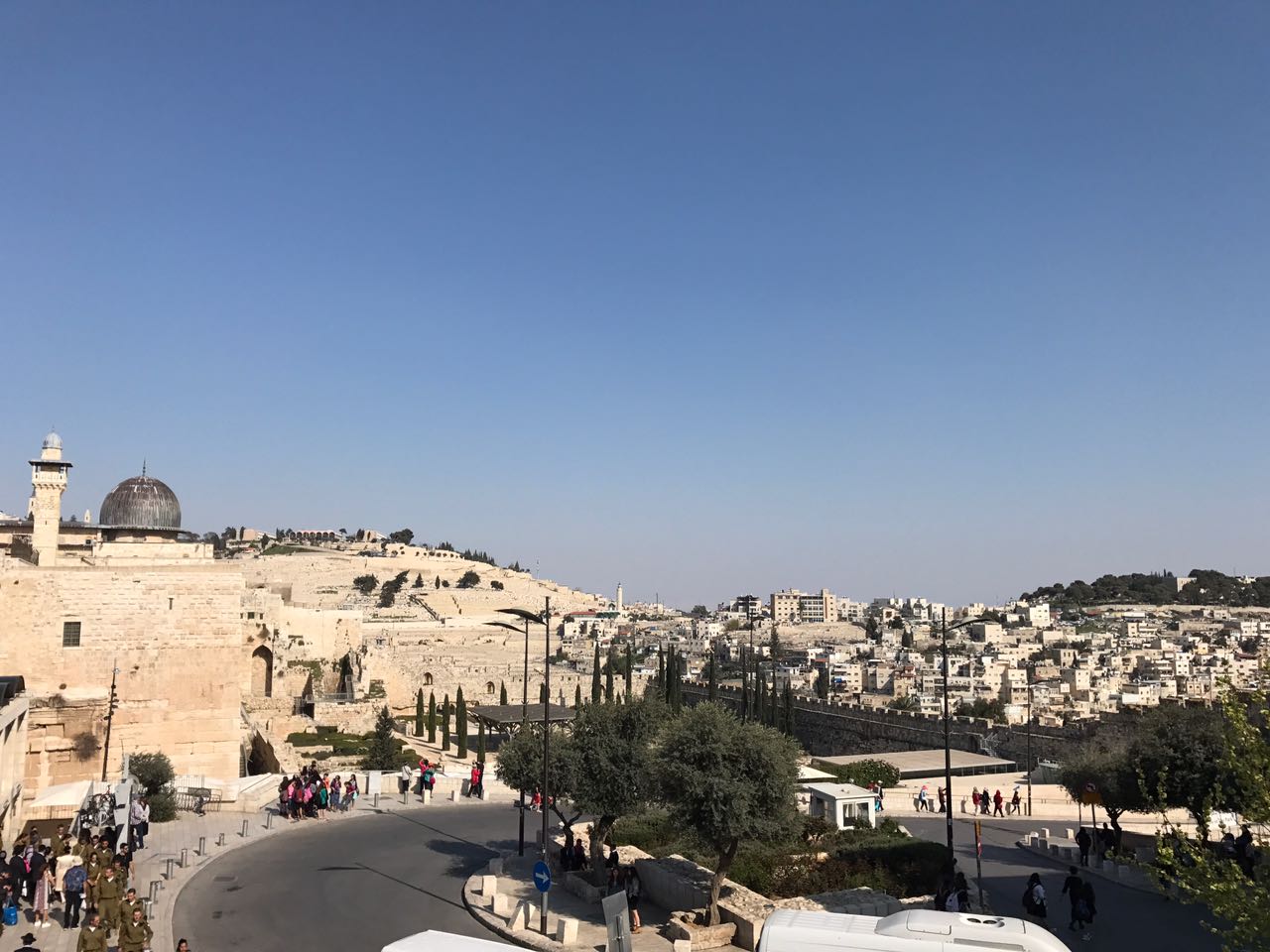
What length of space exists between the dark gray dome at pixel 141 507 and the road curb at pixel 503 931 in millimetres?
31006

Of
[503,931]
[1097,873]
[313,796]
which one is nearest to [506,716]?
[313,796]

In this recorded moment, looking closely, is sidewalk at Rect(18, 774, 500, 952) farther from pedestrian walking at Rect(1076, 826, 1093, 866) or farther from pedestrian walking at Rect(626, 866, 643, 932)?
pedestrian walking at Rect(1076, 826, 1093, 866)

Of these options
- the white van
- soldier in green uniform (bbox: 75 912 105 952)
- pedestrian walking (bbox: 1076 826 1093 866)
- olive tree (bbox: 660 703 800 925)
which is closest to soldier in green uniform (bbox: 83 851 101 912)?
soldier in green uniform (bbox: 75 912 105 952)

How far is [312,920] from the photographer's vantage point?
16.0m

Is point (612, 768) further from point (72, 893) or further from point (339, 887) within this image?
point (72, 893)

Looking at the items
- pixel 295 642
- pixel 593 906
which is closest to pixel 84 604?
pixel 593 906

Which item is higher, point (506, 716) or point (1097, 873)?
point (506, 716)

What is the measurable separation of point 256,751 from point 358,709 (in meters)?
5.48

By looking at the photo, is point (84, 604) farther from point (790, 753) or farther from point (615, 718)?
point (790, 753)

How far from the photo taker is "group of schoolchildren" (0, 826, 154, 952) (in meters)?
13.0

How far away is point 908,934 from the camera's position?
10109 mm

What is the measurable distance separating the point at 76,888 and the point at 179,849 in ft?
19.8

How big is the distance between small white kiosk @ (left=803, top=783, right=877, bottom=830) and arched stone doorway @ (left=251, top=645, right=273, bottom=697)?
29.7 metres

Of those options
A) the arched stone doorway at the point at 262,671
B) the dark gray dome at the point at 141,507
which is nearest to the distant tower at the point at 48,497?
the dark gray dome at the point at 141,507
